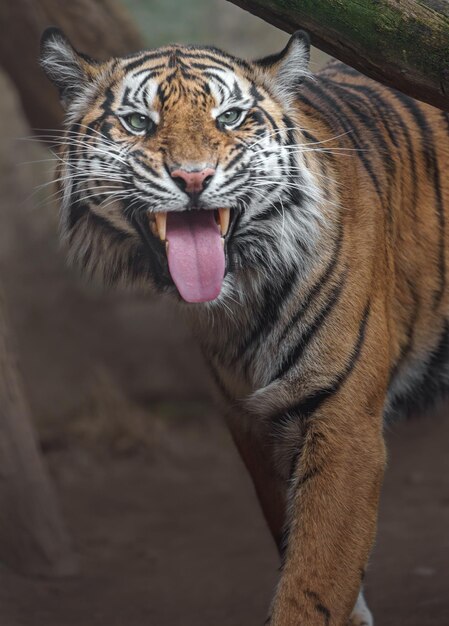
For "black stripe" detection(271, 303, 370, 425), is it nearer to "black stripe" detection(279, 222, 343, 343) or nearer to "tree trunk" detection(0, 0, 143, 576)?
"black stripe" detection(279, 222, 343, 343)

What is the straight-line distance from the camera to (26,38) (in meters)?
5.03

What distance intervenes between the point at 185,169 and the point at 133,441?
3713 millimetres

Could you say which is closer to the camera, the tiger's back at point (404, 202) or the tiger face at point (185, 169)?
the tiger face at point (185, 169)

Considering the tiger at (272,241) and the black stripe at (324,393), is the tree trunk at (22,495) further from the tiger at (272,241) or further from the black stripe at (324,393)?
the black stripe at (324,393)

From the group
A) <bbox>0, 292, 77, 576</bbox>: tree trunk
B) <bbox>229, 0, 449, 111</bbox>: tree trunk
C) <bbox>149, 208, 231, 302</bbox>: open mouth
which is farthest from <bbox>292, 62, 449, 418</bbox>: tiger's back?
<bbox>0, 292, 77, 576</bbox>: tree trunk

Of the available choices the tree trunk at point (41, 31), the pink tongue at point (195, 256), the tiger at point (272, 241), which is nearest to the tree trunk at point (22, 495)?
the tiger at point (272, 241)

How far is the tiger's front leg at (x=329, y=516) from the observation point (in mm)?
2969

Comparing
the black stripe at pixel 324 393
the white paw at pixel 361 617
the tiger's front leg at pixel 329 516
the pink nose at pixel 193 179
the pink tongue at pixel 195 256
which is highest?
the pink nose at pixel 193 179

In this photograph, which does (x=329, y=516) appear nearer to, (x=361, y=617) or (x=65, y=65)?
(x=361, y=617)

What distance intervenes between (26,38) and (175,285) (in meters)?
2.65

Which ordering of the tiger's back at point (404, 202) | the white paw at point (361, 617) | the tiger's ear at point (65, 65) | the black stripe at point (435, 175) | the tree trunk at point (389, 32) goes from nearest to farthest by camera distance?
the tree trunk at point (389, 32)
the tiger's ear at point (65, 65)
the tiger's back at point (404, 202)
the black stripe at point (435, 175)
the white paw at point (361, 617)

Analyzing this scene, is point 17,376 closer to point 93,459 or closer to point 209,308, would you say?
point 209,308

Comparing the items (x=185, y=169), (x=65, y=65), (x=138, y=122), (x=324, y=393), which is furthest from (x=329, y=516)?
(x=65, y=65)

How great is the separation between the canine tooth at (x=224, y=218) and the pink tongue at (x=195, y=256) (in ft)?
0.15
